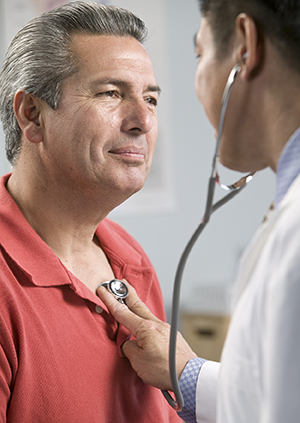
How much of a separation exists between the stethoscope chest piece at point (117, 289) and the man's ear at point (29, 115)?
1.34 ft

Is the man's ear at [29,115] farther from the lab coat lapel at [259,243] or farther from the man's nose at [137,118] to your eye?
the lab coat lapel at [259,243]

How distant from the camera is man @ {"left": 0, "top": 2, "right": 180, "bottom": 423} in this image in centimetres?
103

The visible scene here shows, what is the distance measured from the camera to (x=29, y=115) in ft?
3.85

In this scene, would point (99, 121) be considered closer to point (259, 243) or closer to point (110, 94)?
point (110, 94)

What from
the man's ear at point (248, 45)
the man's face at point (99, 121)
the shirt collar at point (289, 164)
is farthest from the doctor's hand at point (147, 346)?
the man's ear at point (248, 45)

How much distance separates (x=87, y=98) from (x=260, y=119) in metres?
0.57

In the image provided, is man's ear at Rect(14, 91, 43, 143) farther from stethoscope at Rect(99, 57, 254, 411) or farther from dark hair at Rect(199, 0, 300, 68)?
dark hair at Rect(199, 0, 300, 68)

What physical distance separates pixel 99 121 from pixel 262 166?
506 mm

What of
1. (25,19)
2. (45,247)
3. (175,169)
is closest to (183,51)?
(175,169)

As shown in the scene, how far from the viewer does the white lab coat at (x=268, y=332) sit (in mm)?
532

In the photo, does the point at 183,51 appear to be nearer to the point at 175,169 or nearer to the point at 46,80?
the point at 175,169

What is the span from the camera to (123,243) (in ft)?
4.57

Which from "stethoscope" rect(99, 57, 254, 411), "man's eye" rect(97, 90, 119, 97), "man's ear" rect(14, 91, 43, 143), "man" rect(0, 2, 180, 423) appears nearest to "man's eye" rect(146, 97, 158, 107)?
"man" rect(0, 2, 180, 423)

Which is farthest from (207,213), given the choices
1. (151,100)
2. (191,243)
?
(151,100)
